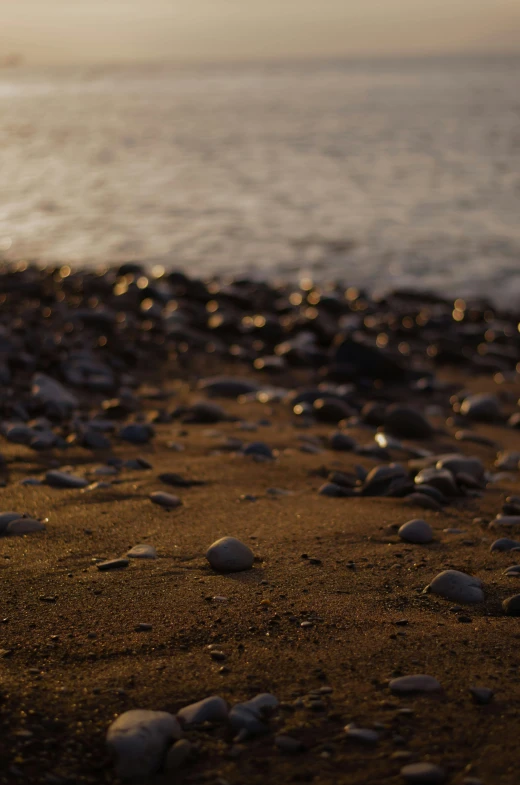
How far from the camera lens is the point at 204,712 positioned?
5.35 feet

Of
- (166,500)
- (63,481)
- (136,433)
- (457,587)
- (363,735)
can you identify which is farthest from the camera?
(136,433)

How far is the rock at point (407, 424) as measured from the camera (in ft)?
13.8

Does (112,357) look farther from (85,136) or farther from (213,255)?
(85,136)

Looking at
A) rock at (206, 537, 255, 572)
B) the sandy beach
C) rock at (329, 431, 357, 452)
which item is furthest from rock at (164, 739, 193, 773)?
rock at (329, 431, 357, 452)

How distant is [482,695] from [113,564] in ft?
3.69

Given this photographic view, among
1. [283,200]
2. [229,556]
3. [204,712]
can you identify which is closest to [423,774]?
[204,712]

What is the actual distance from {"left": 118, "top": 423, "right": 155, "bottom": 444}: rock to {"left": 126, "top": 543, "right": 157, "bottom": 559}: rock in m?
1.32

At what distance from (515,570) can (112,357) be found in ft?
11.1

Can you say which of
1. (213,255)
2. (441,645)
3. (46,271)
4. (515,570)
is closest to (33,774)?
(441,645)

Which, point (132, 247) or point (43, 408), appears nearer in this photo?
point (43, 408)

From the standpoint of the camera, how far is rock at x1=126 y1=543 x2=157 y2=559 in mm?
2428

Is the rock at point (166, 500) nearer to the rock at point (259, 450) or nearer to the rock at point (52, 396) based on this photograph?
the rock at point (259, 450)

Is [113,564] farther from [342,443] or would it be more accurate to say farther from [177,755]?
[342,443]

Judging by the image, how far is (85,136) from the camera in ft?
88.6
